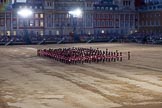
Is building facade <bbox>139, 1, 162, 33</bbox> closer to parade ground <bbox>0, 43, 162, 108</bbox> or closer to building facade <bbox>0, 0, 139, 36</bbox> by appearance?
building facade <bbox>0, 0, 139, 36</bbox>

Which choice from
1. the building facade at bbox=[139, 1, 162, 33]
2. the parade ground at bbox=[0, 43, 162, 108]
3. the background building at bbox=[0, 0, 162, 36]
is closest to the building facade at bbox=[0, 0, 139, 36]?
the background building at bbox=[0, 0, 162, 36]

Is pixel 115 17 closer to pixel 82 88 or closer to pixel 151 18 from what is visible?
pixel 151 18

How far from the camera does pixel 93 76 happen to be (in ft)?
102

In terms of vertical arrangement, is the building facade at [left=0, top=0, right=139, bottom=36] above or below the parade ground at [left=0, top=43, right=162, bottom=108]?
above

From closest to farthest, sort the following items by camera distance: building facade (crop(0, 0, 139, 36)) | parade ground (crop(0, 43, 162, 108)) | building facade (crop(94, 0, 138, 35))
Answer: parade ground (crop(0, 43, 162, 108)) → building facade (crop(0, 0, 139, 36)) → building facade (crop(94, 0, 138, 35))

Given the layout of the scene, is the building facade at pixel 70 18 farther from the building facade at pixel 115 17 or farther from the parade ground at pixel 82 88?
the parade ground at pixel 82 88

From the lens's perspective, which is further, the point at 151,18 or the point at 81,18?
the point at 81,18

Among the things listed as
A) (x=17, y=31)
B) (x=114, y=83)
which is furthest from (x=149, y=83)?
(x=17, y=31)

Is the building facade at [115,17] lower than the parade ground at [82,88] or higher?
higher

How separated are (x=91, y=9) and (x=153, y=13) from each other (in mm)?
22212

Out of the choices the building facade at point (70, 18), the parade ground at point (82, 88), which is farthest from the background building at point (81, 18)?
the parade ground at point (82, 88)

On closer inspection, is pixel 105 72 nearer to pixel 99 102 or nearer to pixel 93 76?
pixel 93 76

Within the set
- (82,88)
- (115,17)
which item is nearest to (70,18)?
(115,17)

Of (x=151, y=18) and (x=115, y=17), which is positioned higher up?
(x=115, y=17)
